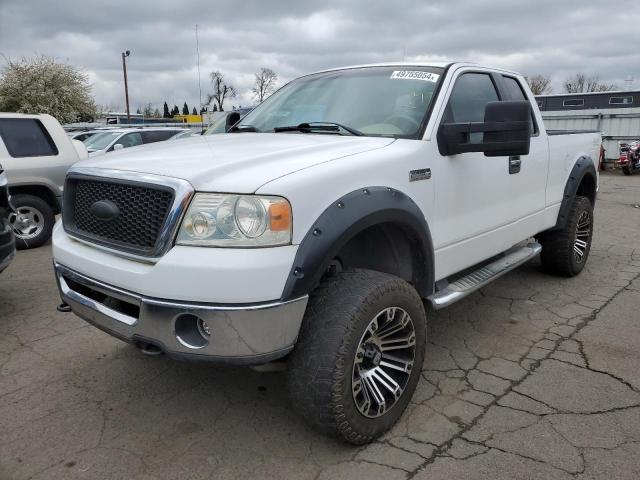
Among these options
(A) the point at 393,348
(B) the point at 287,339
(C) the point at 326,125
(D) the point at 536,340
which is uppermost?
(C) the point at 326,125

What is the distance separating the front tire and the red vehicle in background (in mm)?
17650

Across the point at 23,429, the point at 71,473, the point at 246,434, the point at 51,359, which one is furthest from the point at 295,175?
the point at 51,359

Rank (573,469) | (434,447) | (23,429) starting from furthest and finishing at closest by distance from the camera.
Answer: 1. (23,429)
2. (434,447)
3. (573,469)

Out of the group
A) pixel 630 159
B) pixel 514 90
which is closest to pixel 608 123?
pixel 630 159

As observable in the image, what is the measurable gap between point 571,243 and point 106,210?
4.34m

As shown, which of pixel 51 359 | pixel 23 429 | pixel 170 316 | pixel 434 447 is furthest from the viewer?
pixel 51 359

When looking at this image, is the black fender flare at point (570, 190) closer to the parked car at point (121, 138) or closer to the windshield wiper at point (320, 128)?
the windshield wiper at point (320, 128)

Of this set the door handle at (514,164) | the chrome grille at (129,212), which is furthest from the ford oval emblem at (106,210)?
the door handle at (514,164)

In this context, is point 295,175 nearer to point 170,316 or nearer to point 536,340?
point 170,316

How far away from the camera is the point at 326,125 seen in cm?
332

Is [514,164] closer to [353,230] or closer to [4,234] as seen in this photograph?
[353,230]

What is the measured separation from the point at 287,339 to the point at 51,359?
2.27m

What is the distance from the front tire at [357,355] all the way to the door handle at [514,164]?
5.34 ft

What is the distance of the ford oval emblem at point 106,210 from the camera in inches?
98.3
